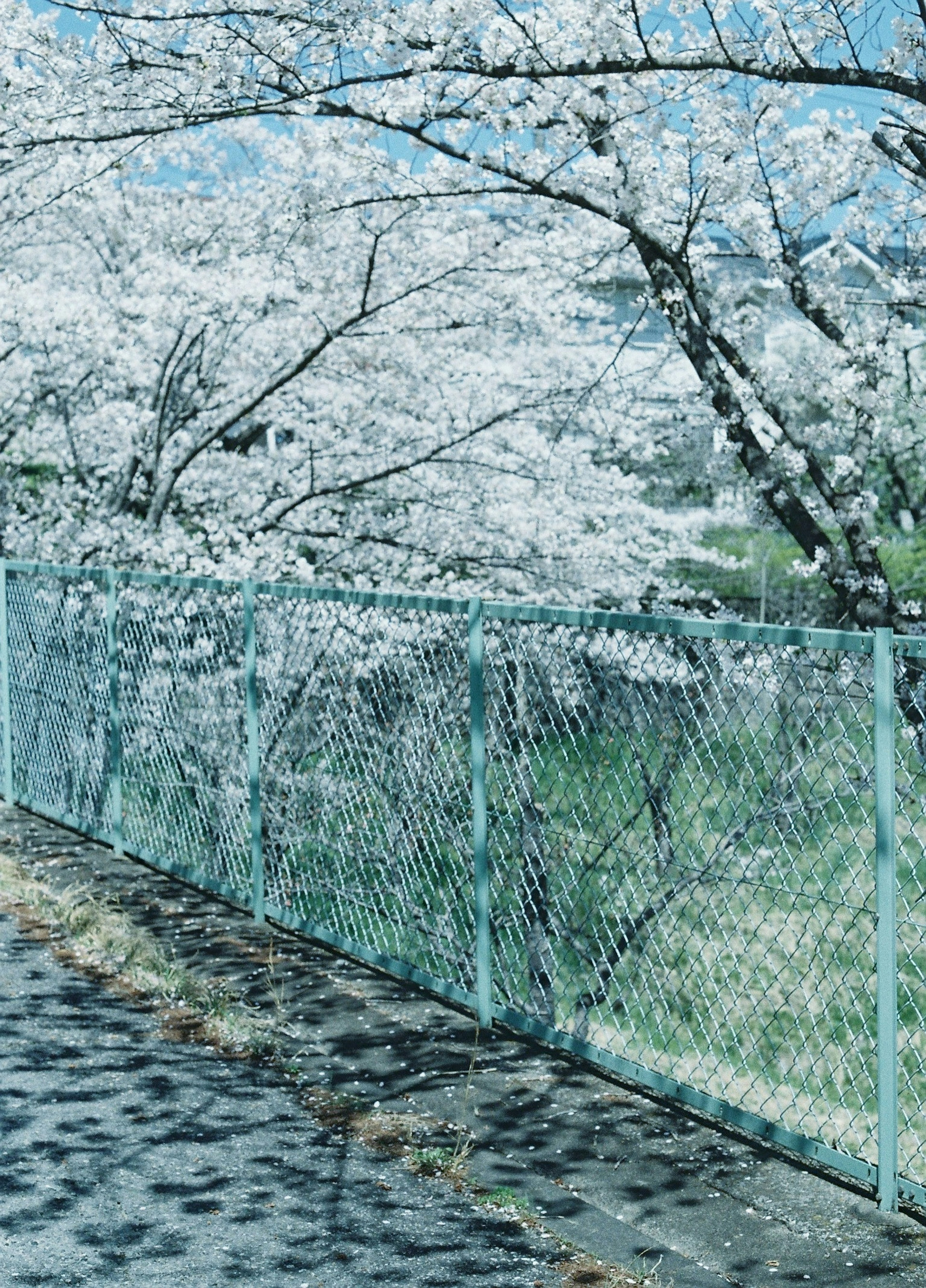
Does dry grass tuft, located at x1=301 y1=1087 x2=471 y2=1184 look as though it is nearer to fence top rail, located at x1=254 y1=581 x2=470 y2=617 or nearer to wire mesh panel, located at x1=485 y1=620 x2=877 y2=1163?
wire mesh panel, located at x1=485 y1=620 x2=877 y2=1163

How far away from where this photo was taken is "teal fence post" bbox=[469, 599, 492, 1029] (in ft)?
15.3

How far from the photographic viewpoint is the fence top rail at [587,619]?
3.34 metres

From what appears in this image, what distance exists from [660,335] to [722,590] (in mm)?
6493

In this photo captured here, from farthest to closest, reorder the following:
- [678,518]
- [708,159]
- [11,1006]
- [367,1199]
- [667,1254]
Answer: [678,518], [708,159], [11,1006], [367,1199], [667,1254]

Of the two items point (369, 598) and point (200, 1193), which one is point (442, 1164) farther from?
point (369, 598)

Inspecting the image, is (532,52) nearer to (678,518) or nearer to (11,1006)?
(11,1006)

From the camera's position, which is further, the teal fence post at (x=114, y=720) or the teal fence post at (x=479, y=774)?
the teal fence post at (x=114, y=720)

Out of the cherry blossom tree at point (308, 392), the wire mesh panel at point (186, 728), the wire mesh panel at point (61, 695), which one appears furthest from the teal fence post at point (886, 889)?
the cherry blossom tree at point (308, 392)

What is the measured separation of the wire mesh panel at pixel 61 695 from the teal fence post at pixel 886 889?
496 centimetres

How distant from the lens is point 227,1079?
173 inches

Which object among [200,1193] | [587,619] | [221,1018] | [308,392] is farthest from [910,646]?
[308,392]

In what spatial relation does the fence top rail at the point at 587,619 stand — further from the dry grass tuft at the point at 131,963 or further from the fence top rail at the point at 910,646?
the dry grass tuft at the point at 131,963

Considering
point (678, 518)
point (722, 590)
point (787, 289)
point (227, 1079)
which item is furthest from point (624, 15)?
point (722, 590)

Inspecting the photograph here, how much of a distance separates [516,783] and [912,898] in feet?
18.9
